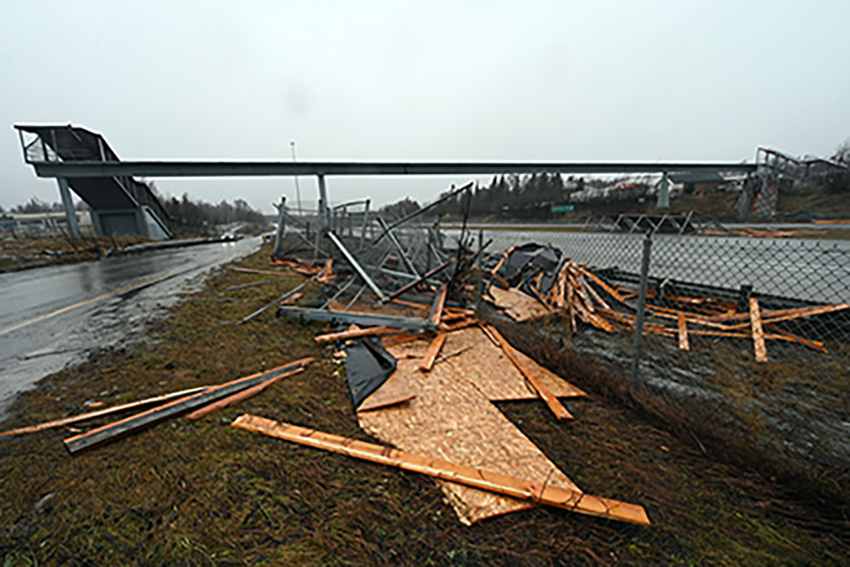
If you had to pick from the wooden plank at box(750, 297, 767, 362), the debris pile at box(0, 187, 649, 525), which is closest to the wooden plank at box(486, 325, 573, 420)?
the debris pile at box(0, 187, 649, 525)

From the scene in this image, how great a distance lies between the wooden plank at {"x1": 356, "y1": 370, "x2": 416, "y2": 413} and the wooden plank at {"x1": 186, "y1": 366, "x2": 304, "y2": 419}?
4.20 feet

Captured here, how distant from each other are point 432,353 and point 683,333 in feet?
14.8

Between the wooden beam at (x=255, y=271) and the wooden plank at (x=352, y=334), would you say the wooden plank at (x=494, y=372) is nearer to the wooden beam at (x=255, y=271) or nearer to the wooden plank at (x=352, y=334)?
the wooden plank at (x=352, y=334)

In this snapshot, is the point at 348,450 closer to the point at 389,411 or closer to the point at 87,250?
the point at 389,411

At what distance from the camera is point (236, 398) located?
11.2 feet

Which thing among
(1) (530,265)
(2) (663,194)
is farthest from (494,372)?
(2) (663,194)

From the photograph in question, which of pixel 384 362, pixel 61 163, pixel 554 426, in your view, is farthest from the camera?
pixel 61 163

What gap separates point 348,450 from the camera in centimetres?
262

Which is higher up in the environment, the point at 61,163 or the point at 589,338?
the point at 61,163

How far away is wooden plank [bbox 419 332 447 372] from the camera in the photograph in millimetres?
4148

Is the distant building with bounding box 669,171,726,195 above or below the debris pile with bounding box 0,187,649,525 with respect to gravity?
above

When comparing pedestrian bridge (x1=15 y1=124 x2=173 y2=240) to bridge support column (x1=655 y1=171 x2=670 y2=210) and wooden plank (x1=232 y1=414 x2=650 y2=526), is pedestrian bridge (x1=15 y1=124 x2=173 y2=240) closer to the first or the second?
wooden plank (x1=232 y1=414 x2=650 y2=526)

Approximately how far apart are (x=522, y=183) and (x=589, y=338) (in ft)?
204

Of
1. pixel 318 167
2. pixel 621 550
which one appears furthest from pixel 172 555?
pixel 318 167
